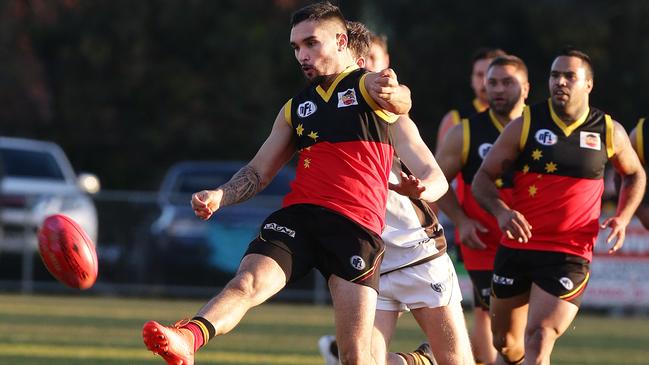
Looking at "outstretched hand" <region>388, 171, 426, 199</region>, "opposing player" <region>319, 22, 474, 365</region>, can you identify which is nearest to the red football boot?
"outstretched hand" <region>388, 171, 426, 199</region>

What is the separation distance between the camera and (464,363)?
805cm

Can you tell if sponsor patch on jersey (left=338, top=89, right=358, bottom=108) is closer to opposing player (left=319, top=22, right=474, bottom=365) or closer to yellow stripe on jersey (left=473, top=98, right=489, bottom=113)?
opposing player (left=319, top=22, right=474, bottom=365)

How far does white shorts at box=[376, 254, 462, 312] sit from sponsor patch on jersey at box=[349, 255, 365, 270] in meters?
0.94

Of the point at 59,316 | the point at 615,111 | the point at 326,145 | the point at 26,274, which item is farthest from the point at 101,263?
the point at 326,145

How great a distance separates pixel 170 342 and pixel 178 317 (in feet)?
34.0

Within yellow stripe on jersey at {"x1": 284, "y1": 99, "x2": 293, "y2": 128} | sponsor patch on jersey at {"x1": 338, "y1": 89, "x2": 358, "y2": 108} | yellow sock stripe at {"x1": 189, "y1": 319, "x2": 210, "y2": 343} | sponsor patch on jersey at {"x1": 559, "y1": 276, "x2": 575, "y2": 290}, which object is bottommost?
sponsor patch on jersey at {"x1": 559, "y1": 276, "x2": 575, "y2": 290}

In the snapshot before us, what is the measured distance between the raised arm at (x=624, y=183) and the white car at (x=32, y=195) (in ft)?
42.0

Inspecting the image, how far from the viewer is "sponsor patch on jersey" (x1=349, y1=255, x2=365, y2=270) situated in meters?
7.27

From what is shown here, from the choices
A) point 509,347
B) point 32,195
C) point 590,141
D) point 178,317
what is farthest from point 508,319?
point 32,195

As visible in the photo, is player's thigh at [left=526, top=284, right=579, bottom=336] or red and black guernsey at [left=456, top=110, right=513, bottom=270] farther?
red and black guernsey at [left=456, top=110, right=513, bottom=270]

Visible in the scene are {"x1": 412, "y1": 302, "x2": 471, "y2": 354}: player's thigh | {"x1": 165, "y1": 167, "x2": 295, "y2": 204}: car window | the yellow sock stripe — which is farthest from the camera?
{"x1": 165, "y1": 167, "x2": 295, "y2": 204}: car window

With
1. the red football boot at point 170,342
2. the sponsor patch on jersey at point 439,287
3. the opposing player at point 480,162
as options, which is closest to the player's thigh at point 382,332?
the sponsor patch on jersey at point 439,287

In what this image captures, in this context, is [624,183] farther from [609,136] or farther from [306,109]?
[306,109]

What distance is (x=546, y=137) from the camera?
9188 millimetres
